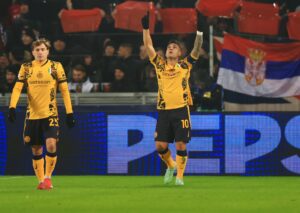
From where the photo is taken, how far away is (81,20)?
21.7m

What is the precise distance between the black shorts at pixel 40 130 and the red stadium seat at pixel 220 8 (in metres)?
7.58

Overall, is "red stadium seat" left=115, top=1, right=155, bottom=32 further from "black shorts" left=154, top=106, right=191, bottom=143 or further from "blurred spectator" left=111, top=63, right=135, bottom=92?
"black shorts" left=154, top=106, right=191, bottom=143

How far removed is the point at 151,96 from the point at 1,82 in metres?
3.72

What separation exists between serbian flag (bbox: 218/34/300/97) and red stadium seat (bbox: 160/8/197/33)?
1.42 metres

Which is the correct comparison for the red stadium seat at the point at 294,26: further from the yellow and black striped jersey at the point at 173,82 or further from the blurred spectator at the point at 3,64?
the blurred spectator at the point at 3,64

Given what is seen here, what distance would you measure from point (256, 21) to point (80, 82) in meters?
4.24

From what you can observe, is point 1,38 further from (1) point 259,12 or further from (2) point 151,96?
(1) point 259,12

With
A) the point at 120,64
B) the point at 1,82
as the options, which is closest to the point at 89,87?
the point at 120,64

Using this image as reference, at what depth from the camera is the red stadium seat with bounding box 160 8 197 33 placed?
20.6m

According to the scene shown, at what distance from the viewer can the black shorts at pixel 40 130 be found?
13312mm

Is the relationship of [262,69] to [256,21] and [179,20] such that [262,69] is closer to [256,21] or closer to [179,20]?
[256,21]

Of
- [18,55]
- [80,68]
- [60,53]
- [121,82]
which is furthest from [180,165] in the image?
[18,55]

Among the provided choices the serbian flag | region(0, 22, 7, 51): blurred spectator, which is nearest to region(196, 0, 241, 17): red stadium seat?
the serbian flag

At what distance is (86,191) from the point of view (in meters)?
12.7
